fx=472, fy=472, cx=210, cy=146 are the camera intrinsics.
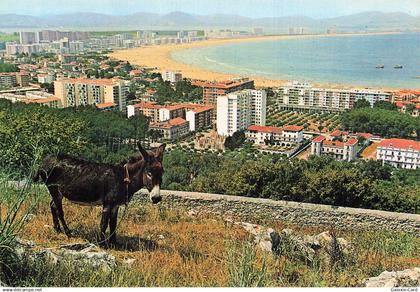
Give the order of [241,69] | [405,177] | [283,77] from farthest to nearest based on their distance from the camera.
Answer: [241,69] < [283,77] < [405,177]

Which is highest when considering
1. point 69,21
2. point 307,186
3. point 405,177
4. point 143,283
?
point 69,21

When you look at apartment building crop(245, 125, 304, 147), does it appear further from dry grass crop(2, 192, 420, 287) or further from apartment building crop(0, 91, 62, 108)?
dry grass crop(2, 192, 420, 287)

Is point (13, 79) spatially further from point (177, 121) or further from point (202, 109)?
point (177, 121)

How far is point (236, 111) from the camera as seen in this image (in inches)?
590

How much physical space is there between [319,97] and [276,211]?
55.5ft

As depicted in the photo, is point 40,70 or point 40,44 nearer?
point 40,70

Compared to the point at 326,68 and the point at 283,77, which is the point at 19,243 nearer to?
the point at 283,77

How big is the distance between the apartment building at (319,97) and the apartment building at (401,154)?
6.73 metres

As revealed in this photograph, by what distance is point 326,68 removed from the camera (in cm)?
2581

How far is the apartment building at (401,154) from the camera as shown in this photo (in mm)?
11898

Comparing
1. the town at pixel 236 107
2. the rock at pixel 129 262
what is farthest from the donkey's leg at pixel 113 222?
the town at pixel 236 107

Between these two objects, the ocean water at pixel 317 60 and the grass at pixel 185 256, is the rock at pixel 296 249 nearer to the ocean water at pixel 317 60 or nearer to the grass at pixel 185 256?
the grass at pixel 185 256

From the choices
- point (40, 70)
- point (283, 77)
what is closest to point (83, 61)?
point (40, 70)

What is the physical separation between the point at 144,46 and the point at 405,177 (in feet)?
96.3
